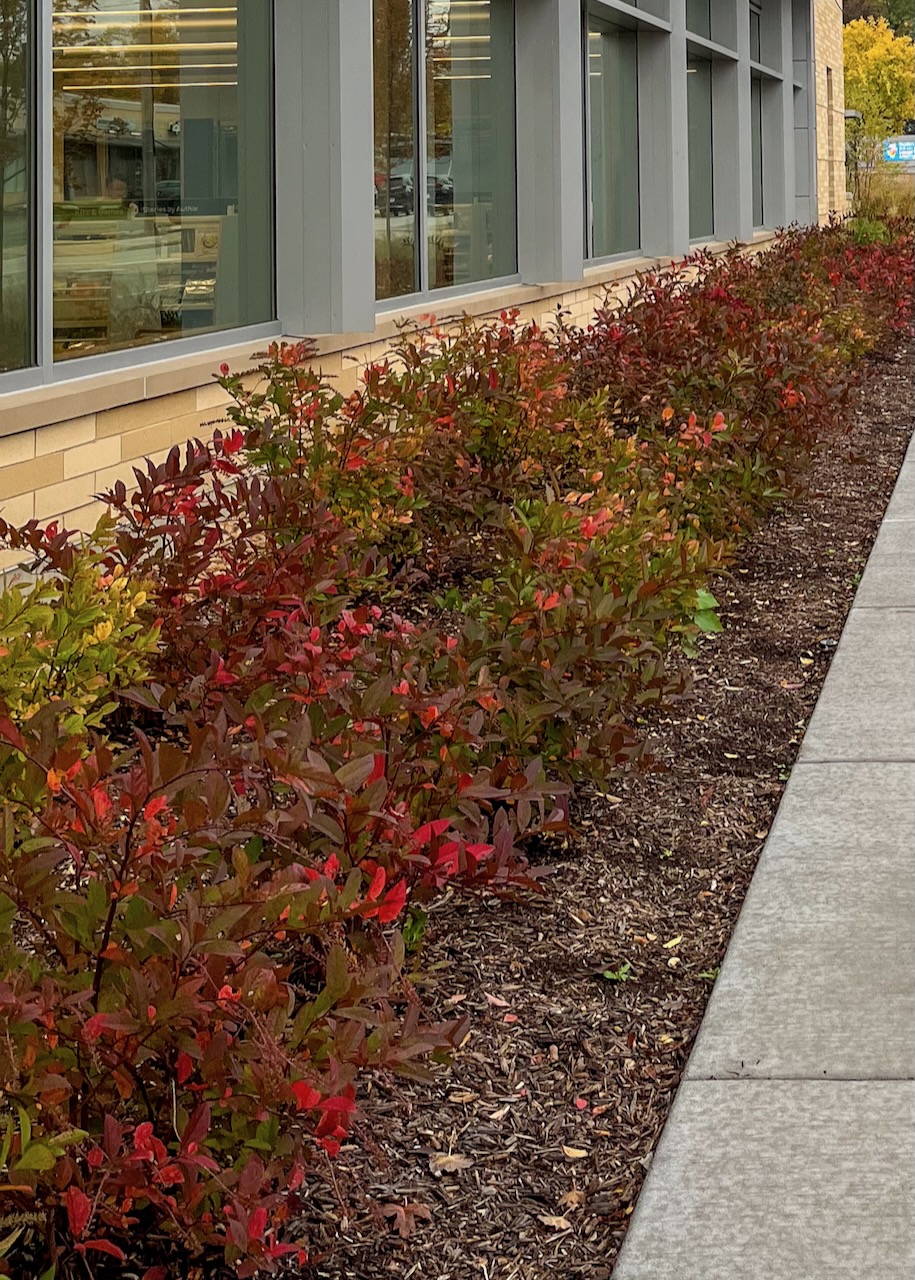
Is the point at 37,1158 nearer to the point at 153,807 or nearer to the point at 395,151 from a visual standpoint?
A: the point at 153,807

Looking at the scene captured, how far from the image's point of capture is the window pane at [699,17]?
17.5 meters

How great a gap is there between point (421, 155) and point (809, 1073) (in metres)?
7.89

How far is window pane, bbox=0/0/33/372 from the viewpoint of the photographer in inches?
239

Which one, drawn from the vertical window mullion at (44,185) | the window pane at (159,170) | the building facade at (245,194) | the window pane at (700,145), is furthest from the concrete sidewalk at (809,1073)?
the window pane at (700,145)

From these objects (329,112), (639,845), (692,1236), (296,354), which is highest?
(329,112)

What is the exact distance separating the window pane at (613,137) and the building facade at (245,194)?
0.31m

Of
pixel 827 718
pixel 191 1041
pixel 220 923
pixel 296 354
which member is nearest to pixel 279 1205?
pixel 191 1041

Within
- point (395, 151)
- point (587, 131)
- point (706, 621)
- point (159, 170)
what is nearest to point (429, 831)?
point (706, 621)

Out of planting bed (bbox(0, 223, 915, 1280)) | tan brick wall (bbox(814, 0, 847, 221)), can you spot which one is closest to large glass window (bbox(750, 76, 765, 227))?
tan brick wall (bbox(814, 0, 847, 221))

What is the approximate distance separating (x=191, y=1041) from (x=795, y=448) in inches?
257

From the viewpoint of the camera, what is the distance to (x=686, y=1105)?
3201mm

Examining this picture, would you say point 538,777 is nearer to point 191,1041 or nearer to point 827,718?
point 191,1041

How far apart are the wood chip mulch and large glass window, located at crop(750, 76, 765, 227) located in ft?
59.9

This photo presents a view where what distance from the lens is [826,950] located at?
12.5 ft
